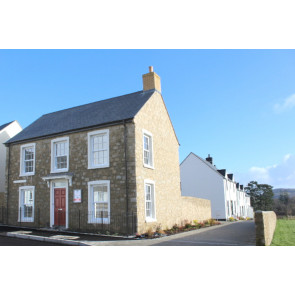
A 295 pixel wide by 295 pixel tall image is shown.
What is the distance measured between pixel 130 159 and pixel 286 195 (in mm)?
74459

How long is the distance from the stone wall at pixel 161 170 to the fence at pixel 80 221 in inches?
29.0

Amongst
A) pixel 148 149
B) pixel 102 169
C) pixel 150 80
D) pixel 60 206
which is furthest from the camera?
pixel 150 80

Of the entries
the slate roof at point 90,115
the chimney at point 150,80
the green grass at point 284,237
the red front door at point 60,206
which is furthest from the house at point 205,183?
the red front door at point 60,206

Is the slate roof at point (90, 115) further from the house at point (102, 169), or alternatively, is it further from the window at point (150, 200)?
the window at point (150, 200)

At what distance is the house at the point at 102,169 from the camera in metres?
15.8

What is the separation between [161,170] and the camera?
18891 mm

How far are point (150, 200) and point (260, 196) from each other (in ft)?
183

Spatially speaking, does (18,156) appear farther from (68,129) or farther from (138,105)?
(138,105)

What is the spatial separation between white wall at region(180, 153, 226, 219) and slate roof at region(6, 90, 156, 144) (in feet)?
60.4

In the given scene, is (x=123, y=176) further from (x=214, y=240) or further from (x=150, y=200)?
(x=214, y=240)

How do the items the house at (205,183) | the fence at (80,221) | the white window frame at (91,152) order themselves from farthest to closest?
the house at (205,183)
the white window frame at (91,152)
the fence at (80,221)

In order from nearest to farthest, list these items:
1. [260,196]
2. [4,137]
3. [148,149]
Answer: [148,149], [4,137], [260,196]

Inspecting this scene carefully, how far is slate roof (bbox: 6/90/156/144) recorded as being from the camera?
17266mm

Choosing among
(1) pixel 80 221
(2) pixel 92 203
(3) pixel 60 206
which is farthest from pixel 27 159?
(2) pixel 92 203
